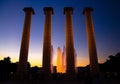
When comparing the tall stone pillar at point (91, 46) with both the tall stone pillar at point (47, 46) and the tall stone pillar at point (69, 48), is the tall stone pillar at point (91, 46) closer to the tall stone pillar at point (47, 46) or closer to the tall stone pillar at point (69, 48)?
the tall stone pillar at point (69, 48)

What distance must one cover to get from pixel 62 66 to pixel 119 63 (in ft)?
120

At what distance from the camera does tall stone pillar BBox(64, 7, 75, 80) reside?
52037 millimetres

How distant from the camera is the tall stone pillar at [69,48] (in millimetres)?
52037

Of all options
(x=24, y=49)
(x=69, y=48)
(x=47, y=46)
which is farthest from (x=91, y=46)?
(x=24, y=49)

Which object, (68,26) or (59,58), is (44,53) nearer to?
(68,26)

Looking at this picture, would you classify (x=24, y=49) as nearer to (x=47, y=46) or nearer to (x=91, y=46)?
(x=47, y=46)

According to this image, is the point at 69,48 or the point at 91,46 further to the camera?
the point at 91,46

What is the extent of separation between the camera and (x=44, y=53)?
5619 cm

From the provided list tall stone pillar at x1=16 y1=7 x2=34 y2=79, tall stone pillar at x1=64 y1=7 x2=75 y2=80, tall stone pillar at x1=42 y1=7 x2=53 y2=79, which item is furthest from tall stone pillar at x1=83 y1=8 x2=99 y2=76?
tall stone pillar at x1=16 y1=7 x2=34 y2=79

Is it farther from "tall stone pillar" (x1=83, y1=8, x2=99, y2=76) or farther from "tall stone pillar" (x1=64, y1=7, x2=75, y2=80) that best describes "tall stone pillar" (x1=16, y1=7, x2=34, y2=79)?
"tall stone pillar" (x1=83, y1=8, x2=99, y2=76)

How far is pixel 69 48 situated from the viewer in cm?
5609

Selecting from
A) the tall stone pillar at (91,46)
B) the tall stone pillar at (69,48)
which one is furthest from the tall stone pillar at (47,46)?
the tall stone pillar at (91,46)

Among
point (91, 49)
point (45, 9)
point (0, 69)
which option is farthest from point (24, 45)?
point (0, 69)

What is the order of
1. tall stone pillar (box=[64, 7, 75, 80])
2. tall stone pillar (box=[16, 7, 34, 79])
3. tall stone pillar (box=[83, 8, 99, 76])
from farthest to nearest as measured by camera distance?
1. tall stone pillar (box=[83, 8, 99, 76])
2. tall stone pillar (box=[16, 7, 34, 79])
3. tall stone pillar (box=[64, 7, 75, 80])
